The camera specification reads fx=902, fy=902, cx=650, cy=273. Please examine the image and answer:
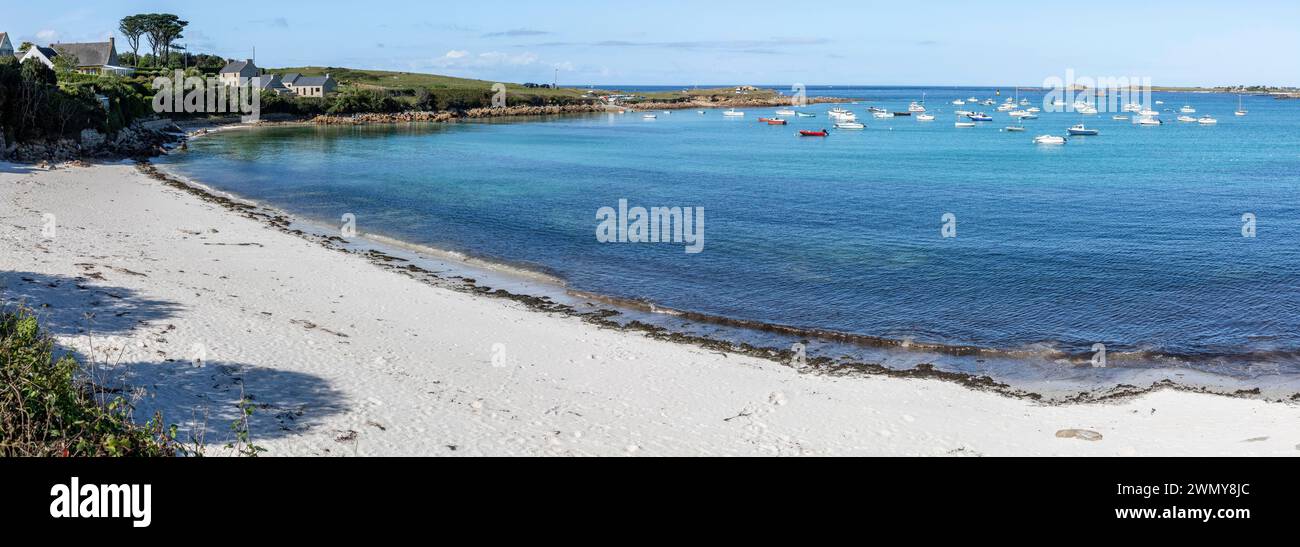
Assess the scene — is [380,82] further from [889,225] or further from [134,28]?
[889,225]

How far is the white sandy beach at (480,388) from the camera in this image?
14398 millimetres

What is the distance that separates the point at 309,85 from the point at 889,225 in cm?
11105

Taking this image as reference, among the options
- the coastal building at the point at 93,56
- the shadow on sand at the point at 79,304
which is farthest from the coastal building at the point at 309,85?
the shadow on sand at the point at 79,304

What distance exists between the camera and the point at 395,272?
2908 centimetres

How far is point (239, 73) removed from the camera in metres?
125

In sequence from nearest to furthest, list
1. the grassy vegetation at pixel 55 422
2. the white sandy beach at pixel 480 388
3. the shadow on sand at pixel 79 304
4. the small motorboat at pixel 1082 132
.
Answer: the grassy vegetation at pixel 55 422
the white sandy beach at pixel 480 388
the shadow on sand at pixel 79 304
the small motorboat at pixel 1082 132

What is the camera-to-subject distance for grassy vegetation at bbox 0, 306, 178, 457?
7992mm

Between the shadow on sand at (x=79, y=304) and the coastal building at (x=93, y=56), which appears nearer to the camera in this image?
the shadow on sand at (x=79, y=304)

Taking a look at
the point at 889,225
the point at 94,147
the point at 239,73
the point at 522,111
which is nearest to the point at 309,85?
the point at 239,73

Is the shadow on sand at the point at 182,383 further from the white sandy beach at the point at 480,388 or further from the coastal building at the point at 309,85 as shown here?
the coastal building at the point at 309,85

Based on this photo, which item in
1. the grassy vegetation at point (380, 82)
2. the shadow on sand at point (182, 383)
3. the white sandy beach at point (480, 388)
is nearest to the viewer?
the shadow on sand at point (182, 383)

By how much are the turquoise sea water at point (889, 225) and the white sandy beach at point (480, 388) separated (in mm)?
4957
